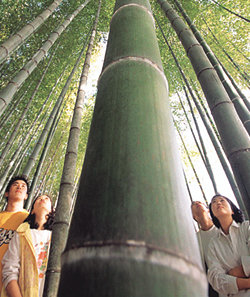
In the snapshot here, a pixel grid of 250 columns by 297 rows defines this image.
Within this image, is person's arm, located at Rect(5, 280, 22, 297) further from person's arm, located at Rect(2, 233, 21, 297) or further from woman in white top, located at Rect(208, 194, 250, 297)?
woman in white top, located at Rect(208, 194, 250, 297)

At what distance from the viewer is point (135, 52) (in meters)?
0.66

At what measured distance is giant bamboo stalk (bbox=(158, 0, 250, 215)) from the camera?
86 centimetres

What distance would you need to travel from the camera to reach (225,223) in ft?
4.79

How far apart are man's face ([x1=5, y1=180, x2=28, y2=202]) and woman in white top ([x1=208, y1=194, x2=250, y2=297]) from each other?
1.42 meters

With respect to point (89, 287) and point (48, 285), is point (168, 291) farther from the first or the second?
point (48, 285)

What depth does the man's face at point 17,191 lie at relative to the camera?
5.53 feet

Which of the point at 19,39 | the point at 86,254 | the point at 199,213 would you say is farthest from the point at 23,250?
the point at 19,39

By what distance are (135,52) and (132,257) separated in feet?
1.85

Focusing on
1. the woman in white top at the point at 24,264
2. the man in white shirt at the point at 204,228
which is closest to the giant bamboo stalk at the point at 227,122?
the man in white shirt at the point at 204,228

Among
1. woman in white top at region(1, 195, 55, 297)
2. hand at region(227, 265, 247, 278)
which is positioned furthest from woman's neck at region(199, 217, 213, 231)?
woman in white top at region(1, 195, 55, 297)

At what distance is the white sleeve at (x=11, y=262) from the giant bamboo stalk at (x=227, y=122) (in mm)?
1157

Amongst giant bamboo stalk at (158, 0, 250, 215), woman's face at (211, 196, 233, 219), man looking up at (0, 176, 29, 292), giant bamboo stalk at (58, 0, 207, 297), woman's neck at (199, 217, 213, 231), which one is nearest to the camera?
giant bamboo stalk at (58, 0, 207, 297)

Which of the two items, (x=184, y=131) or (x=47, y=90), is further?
(x=184, y=131)

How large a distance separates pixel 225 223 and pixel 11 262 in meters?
1.32
